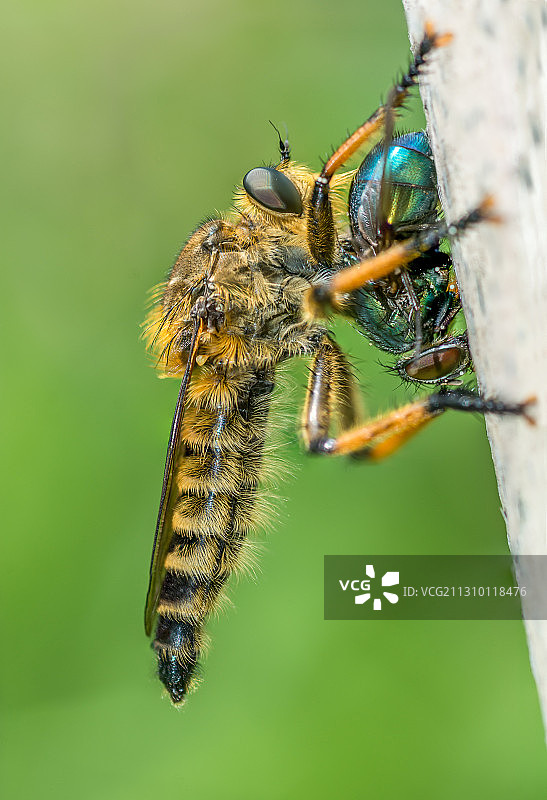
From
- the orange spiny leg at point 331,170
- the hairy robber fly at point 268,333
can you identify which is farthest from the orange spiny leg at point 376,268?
the orange spiny leg at point 331,170

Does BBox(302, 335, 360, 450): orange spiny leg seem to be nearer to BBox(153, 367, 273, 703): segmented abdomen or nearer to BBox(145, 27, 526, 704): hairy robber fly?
BBox(145, 27, 526, 704): hairy robber fly

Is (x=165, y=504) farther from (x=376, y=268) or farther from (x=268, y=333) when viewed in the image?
(x=376, y=268)

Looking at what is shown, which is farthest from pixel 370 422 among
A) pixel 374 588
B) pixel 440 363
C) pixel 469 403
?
pixel 374 588

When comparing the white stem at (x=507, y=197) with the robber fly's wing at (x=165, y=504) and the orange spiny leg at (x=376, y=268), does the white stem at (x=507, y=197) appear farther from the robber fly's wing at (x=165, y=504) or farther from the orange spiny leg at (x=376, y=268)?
the robber fly's wing at (x=165, y=504)

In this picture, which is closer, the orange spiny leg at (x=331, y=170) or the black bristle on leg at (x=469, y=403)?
the black bristle on leg at (x=469, y=403)

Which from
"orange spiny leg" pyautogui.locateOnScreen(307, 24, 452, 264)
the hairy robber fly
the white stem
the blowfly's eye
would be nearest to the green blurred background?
the hairy robber fly

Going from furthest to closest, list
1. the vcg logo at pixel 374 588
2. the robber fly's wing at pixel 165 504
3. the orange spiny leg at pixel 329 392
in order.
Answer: the vcg logo at pixel 374 588
the orange spiny leg at pixel 329 392
the robber fly's wing at pixel 165 504
